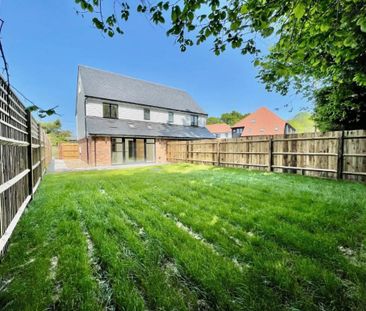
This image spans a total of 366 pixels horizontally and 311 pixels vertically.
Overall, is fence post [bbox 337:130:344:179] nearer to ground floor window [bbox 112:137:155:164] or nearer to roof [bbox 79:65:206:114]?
ground floor window [bbox 112:137:155:164]

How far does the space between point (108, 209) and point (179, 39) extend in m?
3.12

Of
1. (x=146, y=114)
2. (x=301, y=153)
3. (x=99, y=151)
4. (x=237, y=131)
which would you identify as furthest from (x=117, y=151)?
(x=237, y=131)

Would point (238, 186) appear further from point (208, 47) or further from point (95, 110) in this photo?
point (95, 110)

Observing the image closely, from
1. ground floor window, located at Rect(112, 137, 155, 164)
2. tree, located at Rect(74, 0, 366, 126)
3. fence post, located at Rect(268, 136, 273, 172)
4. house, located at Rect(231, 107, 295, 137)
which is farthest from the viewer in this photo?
house, located at Rect(231, 107, 295, 137)

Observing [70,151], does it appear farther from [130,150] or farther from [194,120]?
[194,120]

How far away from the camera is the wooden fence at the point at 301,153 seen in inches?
245

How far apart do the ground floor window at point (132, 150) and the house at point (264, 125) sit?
1845 cm

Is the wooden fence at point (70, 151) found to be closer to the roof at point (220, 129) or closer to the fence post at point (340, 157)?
the fence post at point (340, 157)

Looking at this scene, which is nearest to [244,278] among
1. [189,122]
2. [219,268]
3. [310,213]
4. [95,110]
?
[219,268]

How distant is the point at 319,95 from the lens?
10.5 metres

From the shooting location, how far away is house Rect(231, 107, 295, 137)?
28.4m

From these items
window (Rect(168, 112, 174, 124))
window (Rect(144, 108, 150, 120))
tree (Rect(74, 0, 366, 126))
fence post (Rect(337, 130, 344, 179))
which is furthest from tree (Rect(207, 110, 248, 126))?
tree (Rect(74, 0, 366, 126))

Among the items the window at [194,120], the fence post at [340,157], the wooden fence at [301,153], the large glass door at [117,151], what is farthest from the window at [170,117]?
the fence post at [340,157]

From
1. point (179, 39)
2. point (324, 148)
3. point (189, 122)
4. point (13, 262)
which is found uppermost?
point (189, 122)
